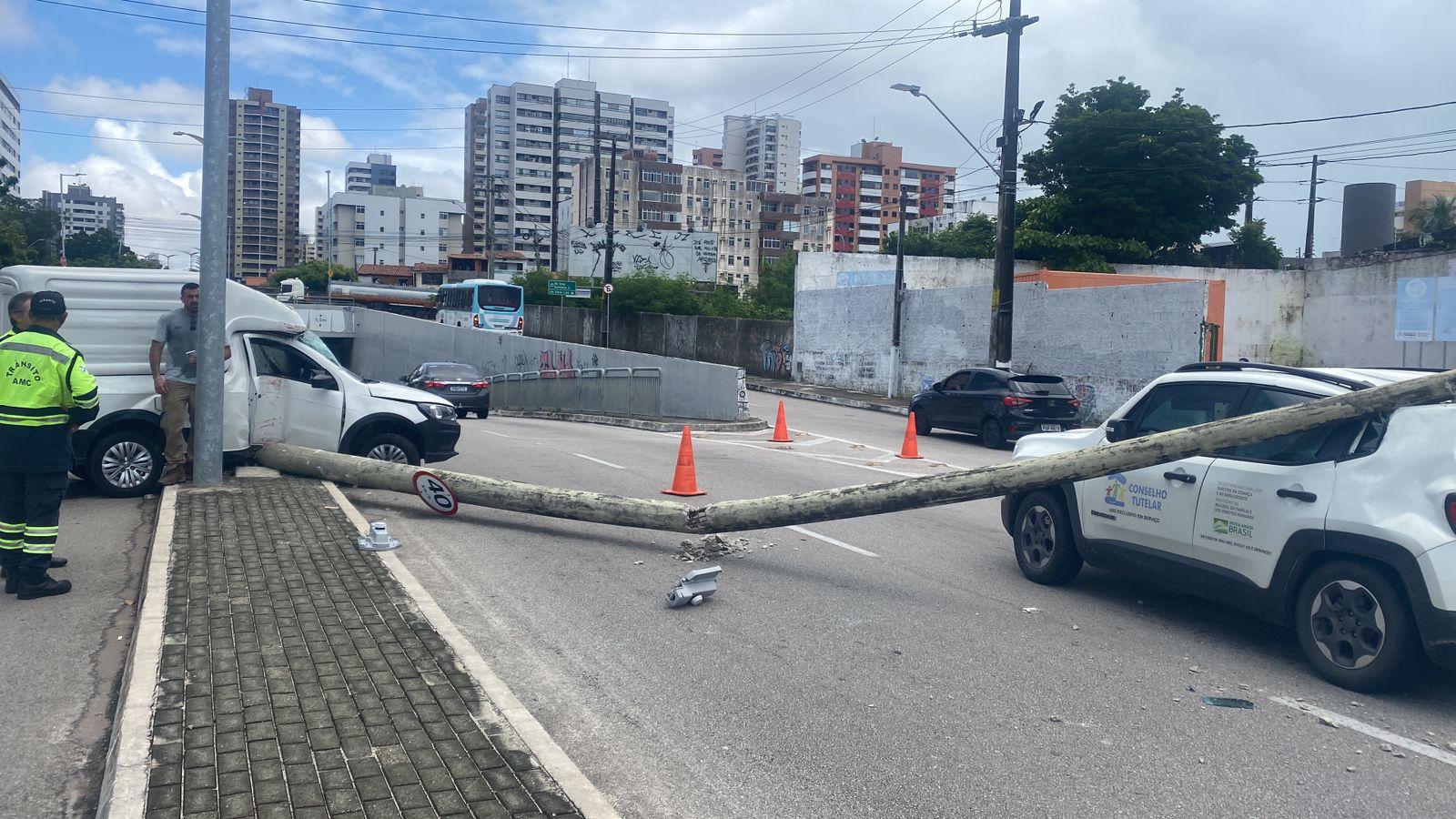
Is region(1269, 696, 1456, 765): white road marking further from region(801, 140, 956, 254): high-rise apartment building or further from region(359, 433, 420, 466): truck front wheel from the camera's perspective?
region(801, 140, 956, 254): high-rise apartment building

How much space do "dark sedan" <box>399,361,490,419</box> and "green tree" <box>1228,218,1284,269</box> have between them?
A: 37.6 m

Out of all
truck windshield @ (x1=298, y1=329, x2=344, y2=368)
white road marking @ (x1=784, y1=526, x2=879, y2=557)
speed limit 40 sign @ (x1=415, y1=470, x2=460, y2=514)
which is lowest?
white road marking @ (x1=784, y1=526, x2=879, y2=557)

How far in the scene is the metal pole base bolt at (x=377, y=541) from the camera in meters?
8.66

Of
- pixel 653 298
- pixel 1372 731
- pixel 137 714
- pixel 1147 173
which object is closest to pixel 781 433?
pixel 1372 731

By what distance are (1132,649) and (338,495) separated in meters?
7.50

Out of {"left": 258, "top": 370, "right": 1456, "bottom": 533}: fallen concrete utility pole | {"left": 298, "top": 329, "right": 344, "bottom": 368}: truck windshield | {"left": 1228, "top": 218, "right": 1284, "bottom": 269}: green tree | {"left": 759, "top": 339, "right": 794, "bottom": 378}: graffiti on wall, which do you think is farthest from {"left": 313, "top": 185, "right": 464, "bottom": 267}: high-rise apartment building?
{"left": 258, "top": 370, "right": 1456, "bottom": 533}: fallen concrete utility pole

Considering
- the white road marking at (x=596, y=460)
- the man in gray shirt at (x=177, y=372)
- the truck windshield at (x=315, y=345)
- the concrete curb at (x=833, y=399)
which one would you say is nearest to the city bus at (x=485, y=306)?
the concrete curb at (x=833, y=399)

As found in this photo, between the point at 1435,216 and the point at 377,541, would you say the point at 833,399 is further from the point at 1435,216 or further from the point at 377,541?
the point at 1435,216

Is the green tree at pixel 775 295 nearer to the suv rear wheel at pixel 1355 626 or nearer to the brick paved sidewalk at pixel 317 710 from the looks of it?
the brick paved sidewalk at pixel 317 710

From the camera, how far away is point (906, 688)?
5.87 metres

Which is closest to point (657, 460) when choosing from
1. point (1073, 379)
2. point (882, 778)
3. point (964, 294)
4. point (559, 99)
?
point (882, 778)

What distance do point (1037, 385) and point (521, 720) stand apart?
719 inches

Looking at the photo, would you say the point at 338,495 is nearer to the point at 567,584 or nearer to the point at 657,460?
the point at 567,584

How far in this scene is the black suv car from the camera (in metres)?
21.1
